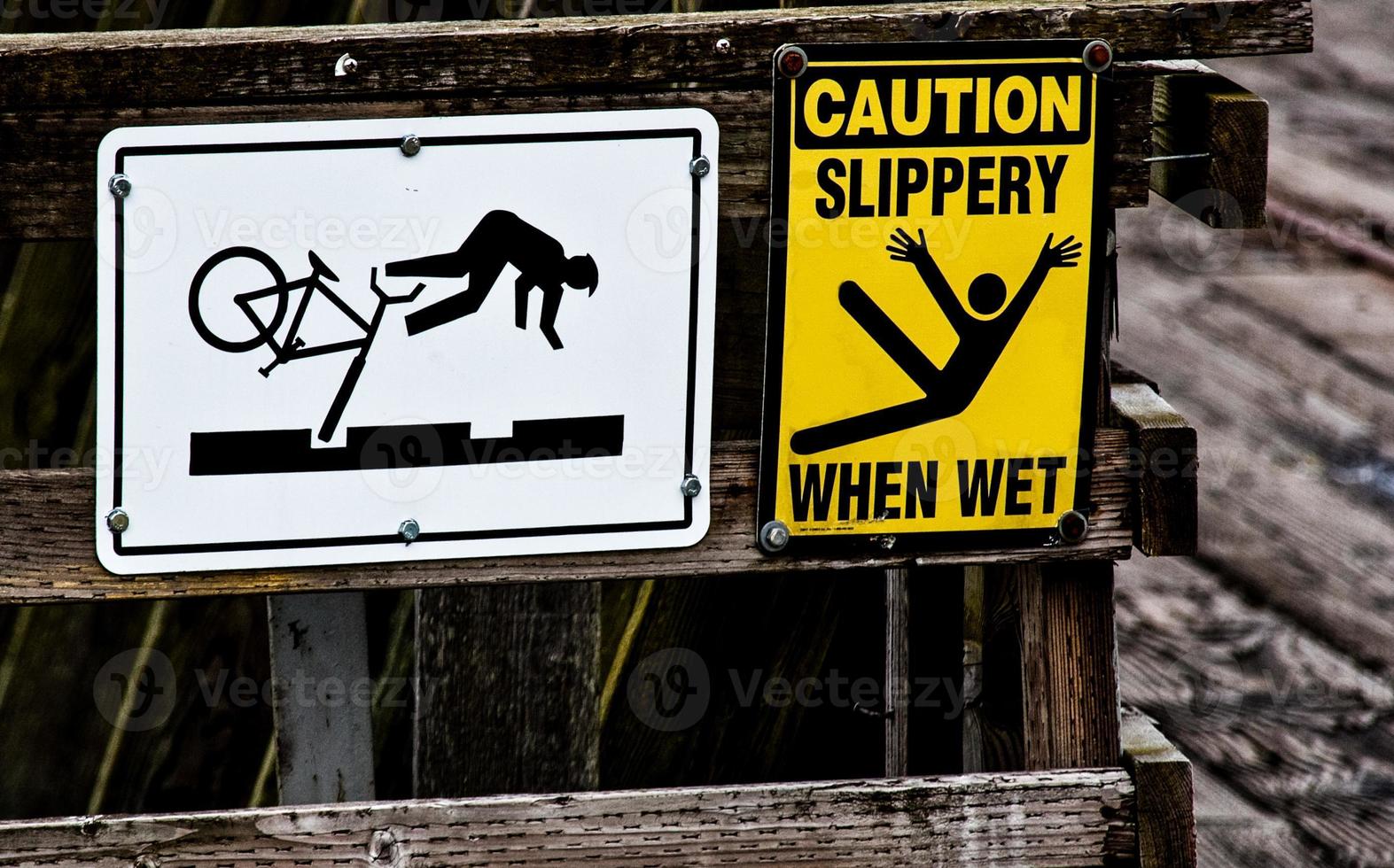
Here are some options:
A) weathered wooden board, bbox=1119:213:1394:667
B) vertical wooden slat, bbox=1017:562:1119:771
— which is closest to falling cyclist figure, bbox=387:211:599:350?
vertical wooden slat, bbox=1017:562:1119:771

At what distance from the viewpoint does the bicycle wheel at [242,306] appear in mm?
1477

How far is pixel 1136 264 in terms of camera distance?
4379 mm

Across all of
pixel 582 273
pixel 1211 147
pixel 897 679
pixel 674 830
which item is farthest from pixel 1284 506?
pixel 582 273

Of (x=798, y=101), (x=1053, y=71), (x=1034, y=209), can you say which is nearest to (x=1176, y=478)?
(x=1034, y=209)

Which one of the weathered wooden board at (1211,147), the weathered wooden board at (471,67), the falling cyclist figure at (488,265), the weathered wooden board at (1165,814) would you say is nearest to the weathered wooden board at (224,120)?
the weathered wooden board at (471,67)

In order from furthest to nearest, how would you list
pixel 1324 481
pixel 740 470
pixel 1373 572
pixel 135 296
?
pixel 1324 481 < pixel 1373 572 < pixel 740 470 < pixel 135 296

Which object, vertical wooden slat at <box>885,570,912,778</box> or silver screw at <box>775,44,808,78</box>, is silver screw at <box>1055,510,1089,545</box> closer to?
vertical wooden slat at <box>885,570,912,778</box>

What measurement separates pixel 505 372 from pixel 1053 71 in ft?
2.25

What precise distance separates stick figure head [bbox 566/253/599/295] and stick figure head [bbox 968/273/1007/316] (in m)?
0.42

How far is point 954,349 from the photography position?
62.1 inches

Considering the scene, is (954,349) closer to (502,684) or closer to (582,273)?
(582,273)

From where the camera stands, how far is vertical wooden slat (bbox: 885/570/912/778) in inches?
82.5

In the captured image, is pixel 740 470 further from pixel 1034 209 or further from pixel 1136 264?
pixel 1136 264

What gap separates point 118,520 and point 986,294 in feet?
3.20
